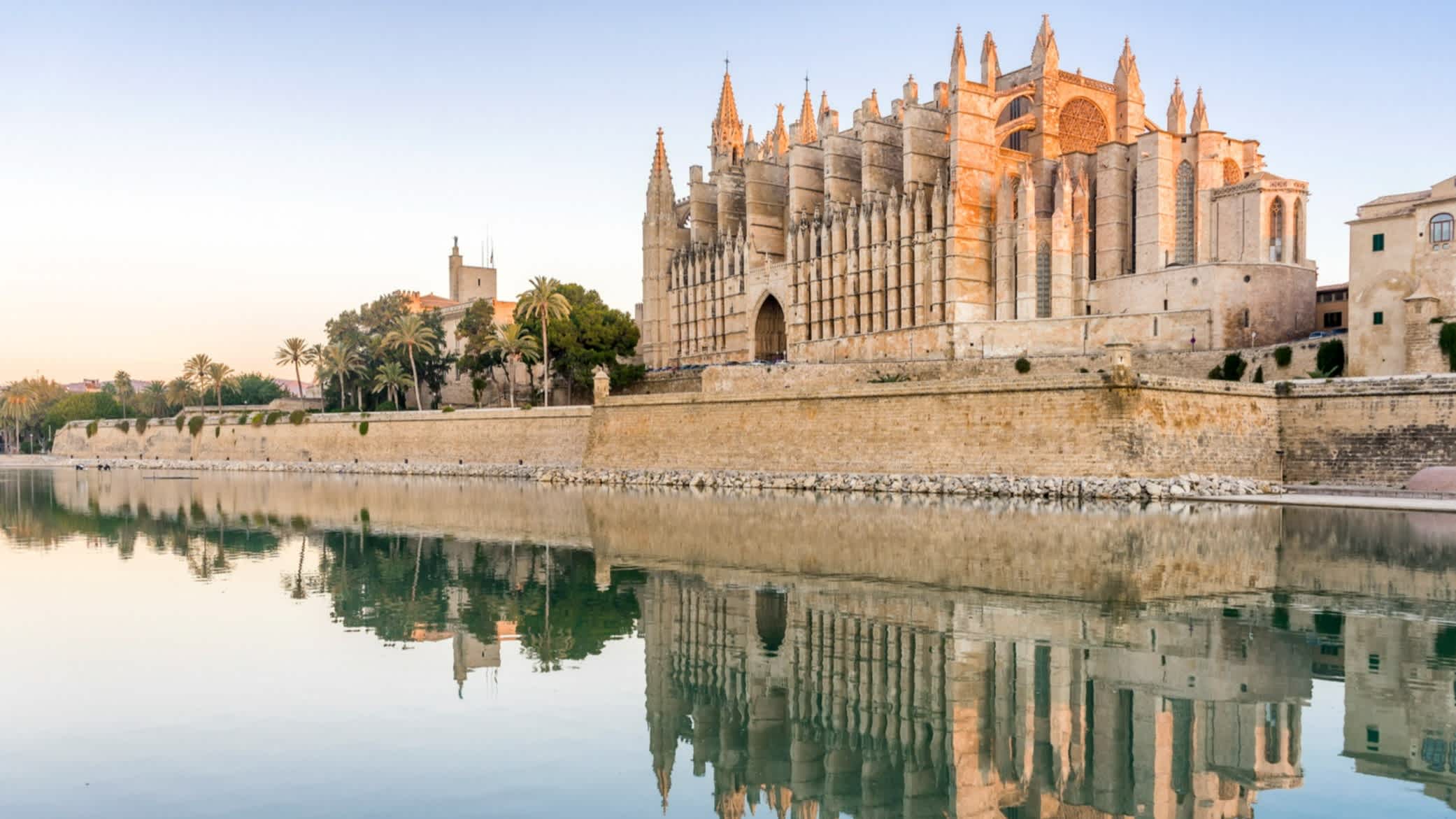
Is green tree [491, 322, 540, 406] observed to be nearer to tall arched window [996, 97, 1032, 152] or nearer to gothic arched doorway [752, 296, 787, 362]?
gothic arched doorway [752, 296, 787, 362]

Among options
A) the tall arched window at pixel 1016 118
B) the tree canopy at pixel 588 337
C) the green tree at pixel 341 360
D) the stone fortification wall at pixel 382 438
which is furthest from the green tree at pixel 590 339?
the tall arched window at pixel 1016 118

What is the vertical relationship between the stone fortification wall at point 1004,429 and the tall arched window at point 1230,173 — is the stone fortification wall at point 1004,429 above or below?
below

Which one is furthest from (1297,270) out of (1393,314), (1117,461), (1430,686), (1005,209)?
(1430,686)

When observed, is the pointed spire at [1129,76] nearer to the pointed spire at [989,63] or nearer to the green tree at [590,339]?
the pointed spire at [989,63]

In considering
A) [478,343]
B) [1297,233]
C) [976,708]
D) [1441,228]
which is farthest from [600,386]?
[976,708]

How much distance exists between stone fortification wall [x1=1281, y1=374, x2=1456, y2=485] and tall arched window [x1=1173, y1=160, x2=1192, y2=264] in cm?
1034

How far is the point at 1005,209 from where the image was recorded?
136 ft

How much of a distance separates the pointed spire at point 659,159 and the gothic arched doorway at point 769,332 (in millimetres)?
10657

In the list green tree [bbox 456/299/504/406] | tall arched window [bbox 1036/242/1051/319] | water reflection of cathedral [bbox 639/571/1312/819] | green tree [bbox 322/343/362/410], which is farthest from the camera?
green tree [bbox 322/343/362/410]

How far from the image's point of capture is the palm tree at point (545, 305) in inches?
1849

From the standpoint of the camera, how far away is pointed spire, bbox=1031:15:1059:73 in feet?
139

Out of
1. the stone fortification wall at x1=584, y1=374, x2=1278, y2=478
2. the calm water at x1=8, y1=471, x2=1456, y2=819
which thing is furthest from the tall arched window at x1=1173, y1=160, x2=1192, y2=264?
the calm water at x1=8, y1=471, x2=1456, y2=819

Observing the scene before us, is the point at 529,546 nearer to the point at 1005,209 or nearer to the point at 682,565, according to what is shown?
the point at 682,565

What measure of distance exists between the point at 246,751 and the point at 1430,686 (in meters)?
9.02
